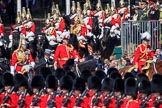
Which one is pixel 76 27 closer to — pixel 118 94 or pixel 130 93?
pixel 118 94

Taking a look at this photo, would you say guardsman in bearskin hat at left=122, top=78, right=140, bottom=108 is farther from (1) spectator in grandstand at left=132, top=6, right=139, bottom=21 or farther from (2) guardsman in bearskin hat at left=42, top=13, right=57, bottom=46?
(2) guardsman in bearskin hat at left=42, top=13, right=57, bottom=46

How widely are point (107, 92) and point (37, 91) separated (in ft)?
→ 5.32

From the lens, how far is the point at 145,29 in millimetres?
33000

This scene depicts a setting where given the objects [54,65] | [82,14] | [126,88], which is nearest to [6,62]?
[54,65]

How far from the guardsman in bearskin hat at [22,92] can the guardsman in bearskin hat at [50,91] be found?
0.47m

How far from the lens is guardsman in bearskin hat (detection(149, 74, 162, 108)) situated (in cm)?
2344

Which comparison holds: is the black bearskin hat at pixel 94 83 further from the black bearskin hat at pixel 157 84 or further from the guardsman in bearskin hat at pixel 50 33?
the guardsman in bearskin hat at pixel 50 33

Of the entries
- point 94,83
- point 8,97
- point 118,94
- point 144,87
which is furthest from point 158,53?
point 8,97

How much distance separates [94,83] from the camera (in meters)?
25.4

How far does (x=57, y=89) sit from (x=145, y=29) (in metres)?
8.23

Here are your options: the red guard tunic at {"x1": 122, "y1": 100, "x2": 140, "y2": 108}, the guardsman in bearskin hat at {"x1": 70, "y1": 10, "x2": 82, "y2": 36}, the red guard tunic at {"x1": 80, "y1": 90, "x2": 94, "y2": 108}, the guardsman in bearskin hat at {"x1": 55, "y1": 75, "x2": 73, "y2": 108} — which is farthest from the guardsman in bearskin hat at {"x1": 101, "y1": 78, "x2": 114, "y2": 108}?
the guardsman in bearskin hat at {"x1": 70, "y1": 10, "x2": 82, "y2": 36}

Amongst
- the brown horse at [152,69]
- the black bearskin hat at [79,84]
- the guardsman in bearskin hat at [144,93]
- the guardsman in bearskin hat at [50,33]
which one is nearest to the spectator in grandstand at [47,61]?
the brown horse at [152,69]

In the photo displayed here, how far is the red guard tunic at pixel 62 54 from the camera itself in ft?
102

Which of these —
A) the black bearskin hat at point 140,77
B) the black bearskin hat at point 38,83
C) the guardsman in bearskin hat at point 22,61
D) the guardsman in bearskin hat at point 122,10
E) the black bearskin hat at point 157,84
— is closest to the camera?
the black bearskin hat at point 157,84
